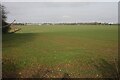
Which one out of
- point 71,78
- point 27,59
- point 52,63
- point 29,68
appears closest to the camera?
point 71,78

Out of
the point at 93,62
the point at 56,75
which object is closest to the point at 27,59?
the point at 56,75

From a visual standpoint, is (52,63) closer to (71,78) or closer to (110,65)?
(71,78)

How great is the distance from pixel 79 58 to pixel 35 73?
5.02 m

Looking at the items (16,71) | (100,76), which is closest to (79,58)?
(100,76)

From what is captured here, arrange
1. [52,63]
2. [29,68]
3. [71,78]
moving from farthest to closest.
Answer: [52,63] → [29,68] → [71,78]

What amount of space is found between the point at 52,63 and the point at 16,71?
3.06 m

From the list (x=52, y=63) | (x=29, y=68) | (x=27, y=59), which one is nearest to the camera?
(x=29, y=68)

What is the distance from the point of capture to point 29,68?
631 inches

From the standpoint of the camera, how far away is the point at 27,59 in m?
18.3

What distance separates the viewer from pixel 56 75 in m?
14.9

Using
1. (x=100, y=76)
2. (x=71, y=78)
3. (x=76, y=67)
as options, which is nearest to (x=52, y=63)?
(x=76, y=67)

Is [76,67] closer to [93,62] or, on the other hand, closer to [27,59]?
[93,62]

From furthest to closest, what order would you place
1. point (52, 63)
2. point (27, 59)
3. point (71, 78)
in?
point (27, 59), point (52, 63), point (71, 78)

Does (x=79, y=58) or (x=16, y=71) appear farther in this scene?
(x=79, y=58)
